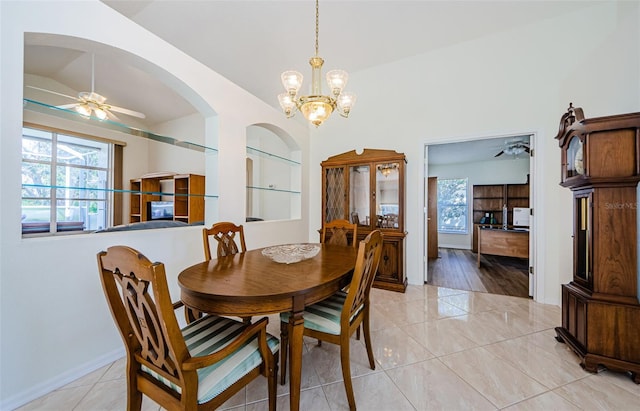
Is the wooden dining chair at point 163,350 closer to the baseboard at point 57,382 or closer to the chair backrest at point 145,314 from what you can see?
the chair backrest at point 145,314

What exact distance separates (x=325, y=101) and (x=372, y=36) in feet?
6.32

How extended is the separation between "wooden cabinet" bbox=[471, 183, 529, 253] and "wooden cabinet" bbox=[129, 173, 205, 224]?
658 centimetres

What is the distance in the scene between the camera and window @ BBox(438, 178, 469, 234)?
6797 mm

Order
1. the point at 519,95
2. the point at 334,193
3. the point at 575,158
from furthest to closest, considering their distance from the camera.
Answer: the point at 334,193
the point at 519,95
the point at 575,158

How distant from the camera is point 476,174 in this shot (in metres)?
6.50

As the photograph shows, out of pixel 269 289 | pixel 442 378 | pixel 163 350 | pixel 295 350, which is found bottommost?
pixel 442 378

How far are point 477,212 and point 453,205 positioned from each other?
69 cm

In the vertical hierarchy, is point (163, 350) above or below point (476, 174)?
below

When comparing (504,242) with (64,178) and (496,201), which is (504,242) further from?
(64,178)

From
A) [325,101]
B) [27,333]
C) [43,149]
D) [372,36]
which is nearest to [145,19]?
[325,101]

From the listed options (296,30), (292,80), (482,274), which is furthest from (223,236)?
(482,274)

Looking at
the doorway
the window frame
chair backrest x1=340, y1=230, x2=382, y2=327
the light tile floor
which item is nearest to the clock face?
the doorway

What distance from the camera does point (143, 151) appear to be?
6.17m

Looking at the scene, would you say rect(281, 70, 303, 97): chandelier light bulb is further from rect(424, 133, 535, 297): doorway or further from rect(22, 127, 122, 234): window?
rect(22, 127, 122, 234): window
